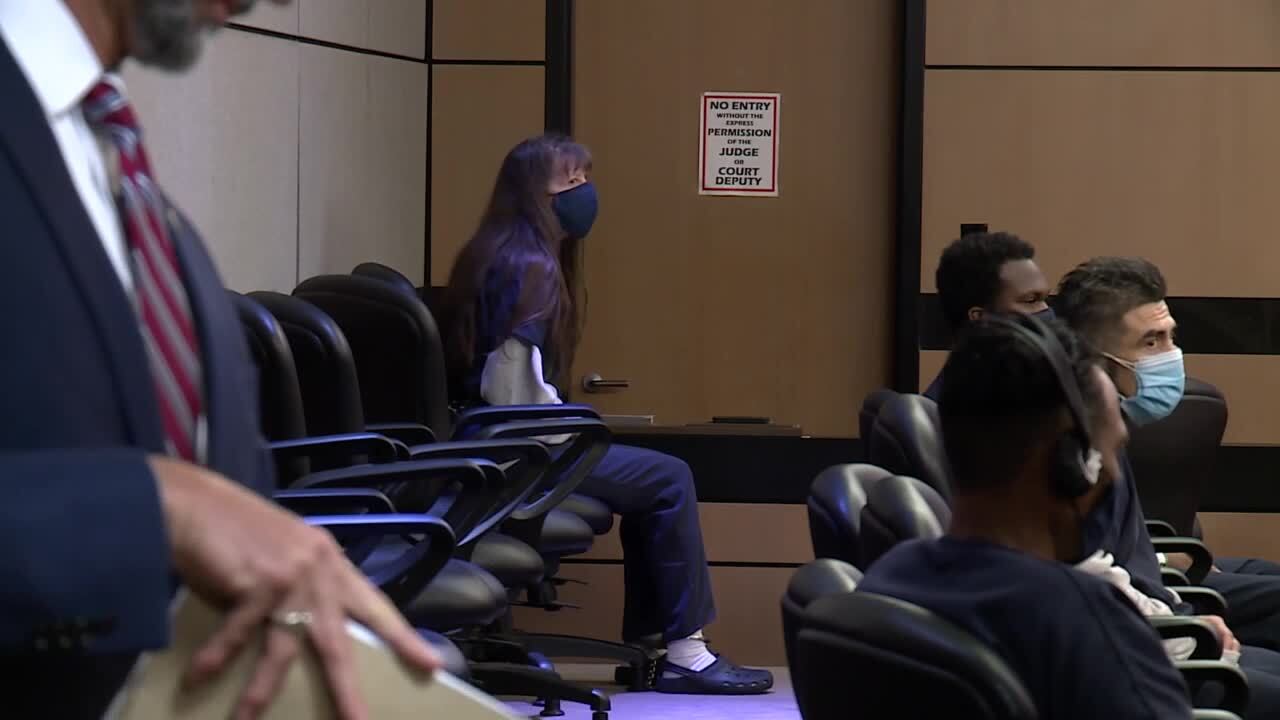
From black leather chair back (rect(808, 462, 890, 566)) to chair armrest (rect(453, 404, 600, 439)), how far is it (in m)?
1.28

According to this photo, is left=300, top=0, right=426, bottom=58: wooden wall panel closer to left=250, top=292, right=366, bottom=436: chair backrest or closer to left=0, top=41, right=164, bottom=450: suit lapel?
left=250, top=292, right=366, bottom=436: chair backrest

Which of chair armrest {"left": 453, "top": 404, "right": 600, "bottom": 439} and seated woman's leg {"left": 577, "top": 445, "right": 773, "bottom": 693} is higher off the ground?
chair armrest {"left": 453, "top": 404, "right": 600, "bottom": 439}

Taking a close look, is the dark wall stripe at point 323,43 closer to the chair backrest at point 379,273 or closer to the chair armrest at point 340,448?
the chair backrest at point 379,273

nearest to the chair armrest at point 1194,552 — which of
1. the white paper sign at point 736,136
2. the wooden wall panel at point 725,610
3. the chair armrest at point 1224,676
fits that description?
the chair armrest at point 1224,676

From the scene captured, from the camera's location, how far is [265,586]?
674 millimetres

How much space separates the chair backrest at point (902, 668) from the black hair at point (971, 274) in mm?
2027

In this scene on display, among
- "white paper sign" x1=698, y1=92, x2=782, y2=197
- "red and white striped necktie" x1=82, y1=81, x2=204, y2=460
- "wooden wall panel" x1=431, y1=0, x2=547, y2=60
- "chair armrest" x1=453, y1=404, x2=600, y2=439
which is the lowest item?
"chair armrest" x1=453, y1=404, x2=600, y2=439

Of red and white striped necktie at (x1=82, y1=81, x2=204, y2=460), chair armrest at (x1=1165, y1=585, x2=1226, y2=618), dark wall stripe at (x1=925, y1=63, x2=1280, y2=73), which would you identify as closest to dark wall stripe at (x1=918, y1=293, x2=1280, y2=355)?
dark wall stripe at (x1=925, y1=63, x2=1280, y2=73)

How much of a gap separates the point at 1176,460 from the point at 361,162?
7.34 ft

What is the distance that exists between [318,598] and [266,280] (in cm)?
301

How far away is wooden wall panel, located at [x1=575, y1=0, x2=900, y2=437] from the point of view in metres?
5.15

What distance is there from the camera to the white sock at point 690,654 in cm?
436

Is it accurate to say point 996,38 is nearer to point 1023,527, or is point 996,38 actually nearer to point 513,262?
point 513,262

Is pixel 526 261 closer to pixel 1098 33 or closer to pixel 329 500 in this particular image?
pixel 329 500
